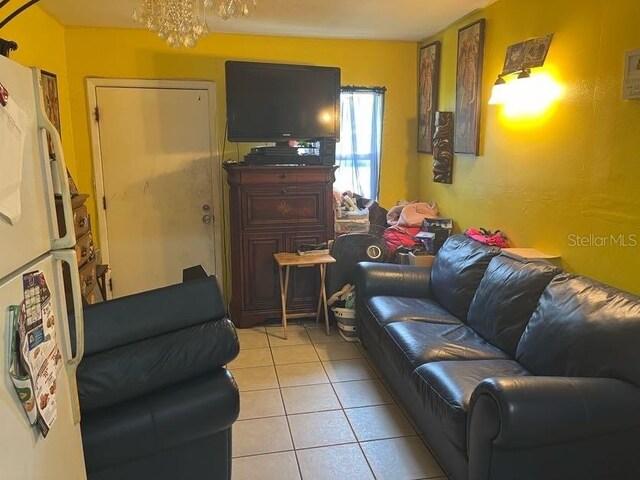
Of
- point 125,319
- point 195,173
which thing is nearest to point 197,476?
point 125,319

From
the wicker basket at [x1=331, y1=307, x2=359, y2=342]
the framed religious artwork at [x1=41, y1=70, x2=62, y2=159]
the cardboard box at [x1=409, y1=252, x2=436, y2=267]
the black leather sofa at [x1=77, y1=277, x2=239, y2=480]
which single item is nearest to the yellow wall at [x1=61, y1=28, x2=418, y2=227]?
the framed religious artwork at [x1=41, y1=70, x2=62, y2=159]

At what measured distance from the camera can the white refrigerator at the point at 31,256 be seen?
38.9 inches

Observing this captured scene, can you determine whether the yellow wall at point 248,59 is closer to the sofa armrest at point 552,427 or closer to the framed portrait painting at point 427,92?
the framed portrait painting at point 427,92

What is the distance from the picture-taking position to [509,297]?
2592mm

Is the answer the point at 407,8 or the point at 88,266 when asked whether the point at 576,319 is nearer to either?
the point at 407,8

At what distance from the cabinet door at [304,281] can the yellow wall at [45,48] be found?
73.4 inches

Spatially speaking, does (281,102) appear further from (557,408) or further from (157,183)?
(557,408)

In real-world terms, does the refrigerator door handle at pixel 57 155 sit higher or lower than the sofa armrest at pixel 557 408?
higher

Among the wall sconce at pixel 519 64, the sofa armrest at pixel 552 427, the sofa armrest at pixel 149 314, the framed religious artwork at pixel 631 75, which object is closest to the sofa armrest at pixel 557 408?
the sofa armrest at pixel 552 427

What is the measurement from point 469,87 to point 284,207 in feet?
5.35

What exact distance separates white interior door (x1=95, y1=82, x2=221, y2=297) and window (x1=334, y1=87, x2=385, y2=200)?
111 cm

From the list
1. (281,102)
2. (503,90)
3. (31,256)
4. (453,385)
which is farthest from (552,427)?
(281,102)

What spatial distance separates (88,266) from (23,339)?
2.14m

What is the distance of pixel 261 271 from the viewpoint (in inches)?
157
